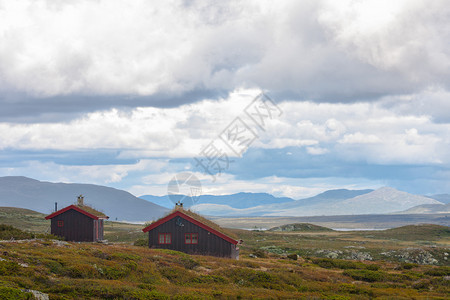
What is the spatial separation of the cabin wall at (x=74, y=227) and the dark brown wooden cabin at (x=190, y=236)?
10.6 metres

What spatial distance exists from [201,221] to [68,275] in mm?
23570

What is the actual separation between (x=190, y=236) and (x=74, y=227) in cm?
1609

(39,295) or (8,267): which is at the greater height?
(8,267)

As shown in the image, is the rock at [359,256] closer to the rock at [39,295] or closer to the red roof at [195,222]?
the red roof at [195,222]

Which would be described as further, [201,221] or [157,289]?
[201,221]

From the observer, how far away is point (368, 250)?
76062 millimetres

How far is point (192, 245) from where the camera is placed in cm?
5016

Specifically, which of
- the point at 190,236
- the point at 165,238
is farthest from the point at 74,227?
the point at 190,236

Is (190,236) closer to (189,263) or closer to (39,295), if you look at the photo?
(189,263)

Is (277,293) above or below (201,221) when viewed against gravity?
below

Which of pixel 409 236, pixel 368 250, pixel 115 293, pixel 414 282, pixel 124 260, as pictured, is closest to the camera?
pixel 115 293

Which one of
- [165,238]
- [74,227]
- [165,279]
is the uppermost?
[74,227]

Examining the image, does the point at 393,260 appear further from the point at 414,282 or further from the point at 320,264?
the point at 414,282

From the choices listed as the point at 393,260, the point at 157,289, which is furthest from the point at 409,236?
the point at 157,289
